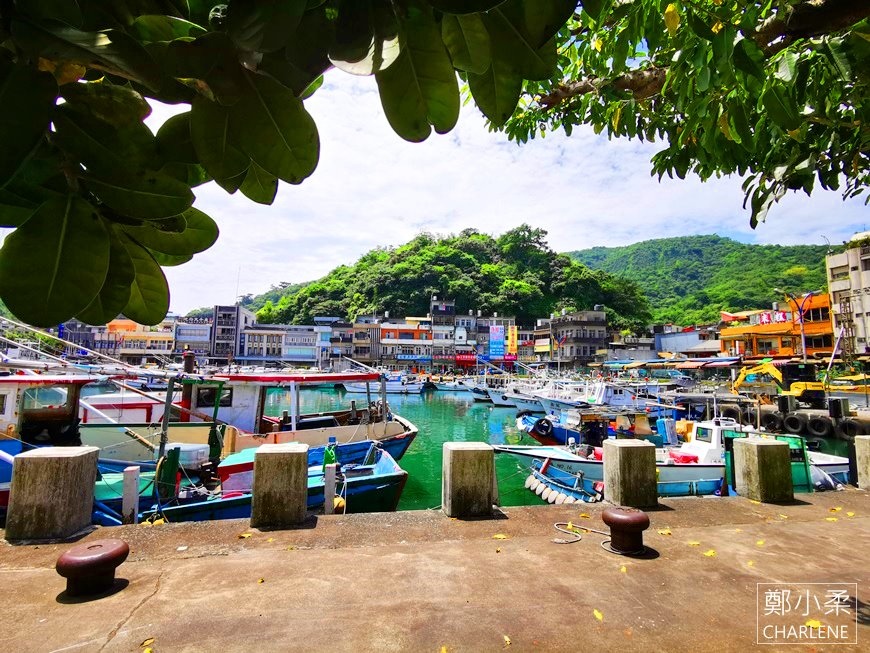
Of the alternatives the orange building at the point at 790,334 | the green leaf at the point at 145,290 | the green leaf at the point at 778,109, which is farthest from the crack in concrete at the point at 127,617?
the orange building at the point at 790,334

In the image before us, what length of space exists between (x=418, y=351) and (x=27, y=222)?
59448 millimetres

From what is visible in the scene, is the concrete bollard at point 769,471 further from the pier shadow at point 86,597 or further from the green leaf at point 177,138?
the green leaf at point 177,138

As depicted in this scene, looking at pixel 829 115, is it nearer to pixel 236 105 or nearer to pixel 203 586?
pixel 236 105

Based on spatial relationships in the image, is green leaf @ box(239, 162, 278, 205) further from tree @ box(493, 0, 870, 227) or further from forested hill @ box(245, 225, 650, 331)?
forested hill @ box(245, 225, 650, 331)

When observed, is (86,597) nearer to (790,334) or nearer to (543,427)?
(543,427)

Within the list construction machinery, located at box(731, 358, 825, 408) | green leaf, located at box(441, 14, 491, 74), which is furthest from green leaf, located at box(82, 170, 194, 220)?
construction machinery, located at box(731, 358, 825, 408)

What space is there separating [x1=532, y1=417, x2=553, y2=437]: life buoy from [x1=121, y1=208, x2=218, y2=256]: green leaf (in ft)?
57.6

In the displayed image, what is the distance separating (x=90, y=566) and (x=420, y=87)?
396cm

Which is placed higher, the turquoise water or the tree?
the tree

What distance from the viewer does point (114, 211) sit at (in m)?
0.69

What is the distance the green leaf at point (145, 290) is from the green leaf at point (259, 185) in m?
0.21

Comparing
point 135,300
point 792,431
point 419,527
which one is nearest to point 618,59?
point 135,300

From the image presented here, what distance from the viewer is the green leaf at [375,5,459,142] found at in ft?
2.39

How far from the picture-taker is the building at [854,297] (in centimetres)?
2903
